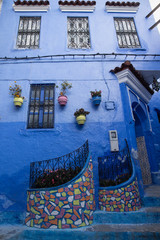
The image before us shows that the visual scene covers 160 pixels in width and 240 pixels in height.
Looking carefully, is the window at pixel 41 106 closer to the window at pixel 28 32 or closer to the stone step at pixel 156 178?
the window at pixel 28 32

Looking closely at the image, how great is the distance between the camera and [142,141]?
7047 millimetres

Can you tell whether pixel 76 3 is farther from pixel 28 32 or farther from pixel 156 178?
pixel 156 178

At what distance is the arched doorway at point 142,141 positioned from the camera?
6.66 metres

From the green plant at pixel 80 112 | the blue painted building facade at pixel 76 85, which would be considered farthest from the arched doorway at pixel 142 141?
the green plant at pixel 80 112

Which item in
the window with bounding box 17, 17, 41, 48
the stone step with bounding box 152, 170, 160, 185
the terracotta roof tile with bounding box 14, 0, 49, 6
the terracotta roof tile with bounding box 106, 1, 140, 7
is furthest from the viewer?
the terracotta roof tile with bounding box 106, 1, 140, 7

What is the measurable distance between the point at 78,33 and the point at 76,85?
2878mm

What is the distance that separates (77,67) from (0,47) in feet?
11.5

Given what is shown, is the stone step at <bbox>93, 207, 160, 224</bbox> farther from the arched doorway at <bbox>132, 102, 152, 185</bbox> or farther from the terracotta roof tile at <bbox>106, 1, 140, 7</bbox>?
the terracotta roof tile at <bbox>106, 1, 140, 7</bbox>

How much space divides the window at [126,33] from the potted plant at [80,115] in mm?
3902

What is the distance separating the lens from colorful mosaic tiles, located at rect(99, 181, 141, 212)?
13.8 ft

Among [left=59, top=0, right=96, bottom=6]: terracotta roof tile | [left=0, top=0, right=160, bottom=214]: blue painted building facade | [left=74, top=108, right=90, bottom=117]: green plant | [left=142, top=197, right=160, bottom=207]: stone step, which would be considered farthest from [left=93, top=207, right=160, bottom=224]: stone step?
[left=59, top=0, right=96, bottom=6]: terracotta roof tile

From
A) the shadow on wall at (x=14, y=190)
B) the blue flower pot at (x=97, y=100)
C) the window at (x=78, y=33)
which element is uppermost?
the window at (x=78, y=33)

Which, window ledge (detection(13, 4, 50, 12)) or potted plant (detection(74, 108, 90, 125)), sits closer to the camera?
potted plant (detection(74, 108, 90, 125))

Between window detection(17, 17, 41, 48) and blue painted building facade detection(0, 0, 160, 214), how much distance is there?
19cm
